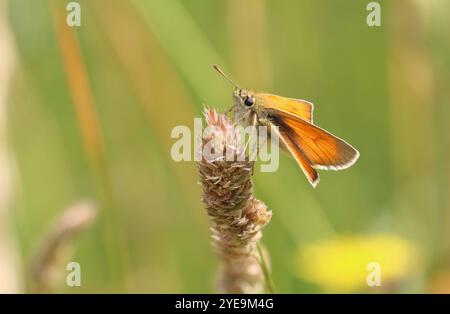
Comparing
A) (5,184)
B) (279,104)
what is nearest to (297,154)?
(279,104)

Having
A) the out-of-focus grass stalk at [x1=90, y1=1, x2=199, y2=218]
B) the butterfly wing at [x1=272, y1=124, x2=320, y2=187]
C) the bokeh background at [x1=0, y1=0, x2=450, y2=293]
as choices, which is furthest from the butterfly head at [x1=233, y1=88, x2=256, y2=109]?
the out-of-focus grass stalk at [x1=90, y1=1, x2=199, y2=218]

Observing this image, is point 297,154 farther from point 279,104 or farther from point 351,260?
point 351,260

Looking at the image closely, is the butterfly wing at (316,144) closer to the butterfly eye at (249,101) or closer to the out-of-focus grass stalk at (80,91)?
the butterfly eye at (249,101)

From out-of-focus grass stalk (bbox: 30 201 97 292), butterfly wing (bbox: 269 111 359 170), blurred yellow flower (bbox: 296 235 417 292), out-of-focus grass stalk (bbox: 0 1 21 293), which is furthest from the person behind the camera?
blurred yellow flower (bbox: 296 235 417 292)

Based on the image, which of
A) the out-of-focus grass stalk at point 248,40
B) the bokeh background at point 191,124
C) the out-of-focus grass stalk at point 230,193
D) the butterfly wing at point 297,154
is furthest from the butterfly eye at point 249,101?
the out-of-focus grass stalk at point 248,40

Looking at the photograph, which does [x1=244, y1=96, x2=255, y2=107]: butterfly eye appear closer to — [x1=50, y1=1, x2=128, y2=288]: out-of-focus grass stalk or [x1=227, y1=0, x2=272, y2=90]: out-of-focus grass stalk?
[x1=50, y1=1, x2=128, y2=288]: out-of-focus grass stalk
